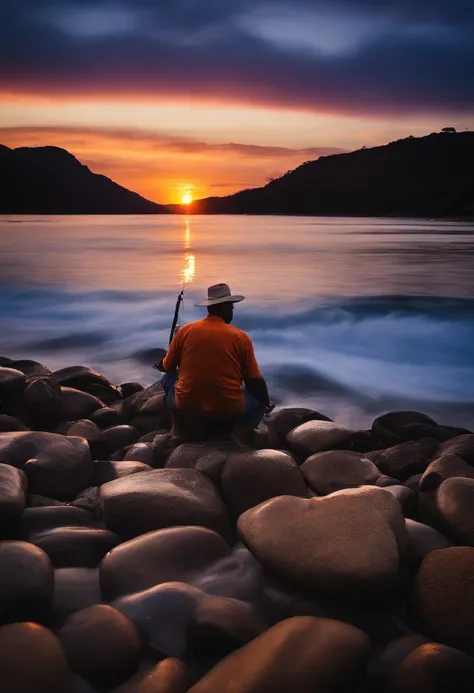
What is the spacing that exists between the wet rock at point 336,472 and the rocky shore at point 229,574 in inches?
0.5

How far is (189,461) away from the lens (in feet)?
15.9

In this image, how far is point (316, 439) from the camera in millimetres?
5883

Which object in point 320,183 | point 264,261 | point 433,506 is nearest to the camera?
point 433,506

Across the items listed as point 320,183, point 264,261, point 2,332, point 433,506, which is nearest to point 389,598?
point 433,506

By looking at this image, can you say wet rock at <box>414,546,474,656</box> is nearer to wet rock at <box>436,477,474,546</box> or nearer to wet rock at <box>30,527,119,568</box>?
wet rock at <box>436,477,474,546</box>

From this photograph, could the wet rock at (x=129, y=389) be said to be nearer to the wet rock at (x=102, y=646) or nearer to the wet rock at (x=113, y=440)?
the wet rock at (x=113, y=440)

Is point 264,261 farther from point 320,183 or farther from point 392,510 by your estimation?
point 320,183

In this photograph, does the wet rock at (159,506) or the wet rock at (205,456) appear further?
the wet rock at (205,456)

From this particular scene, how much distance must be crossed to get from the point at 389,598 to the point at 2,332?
1342 cm

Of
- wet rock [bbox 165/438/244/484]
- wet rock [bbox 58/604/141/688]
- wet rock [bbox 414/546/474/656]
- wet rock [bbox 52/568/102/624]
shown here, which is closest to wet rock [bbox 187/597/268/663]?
wet rock [bbox 58/604/141/688]

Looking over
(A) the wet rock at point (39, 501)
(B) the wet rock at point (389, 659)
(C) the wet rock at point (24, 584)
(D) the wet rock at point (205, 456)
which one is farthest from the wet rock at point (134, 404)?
(B) the wet rock at point (389, 659)

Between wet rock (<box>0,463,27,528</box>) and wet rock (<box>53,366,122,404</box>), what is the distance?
3608mm

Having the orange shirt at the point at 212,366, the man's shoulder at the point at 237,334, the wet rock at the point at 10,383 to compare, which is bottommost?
the wet rock at the point at 10,383

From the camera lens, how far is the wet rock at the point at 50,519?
3.98 meters
